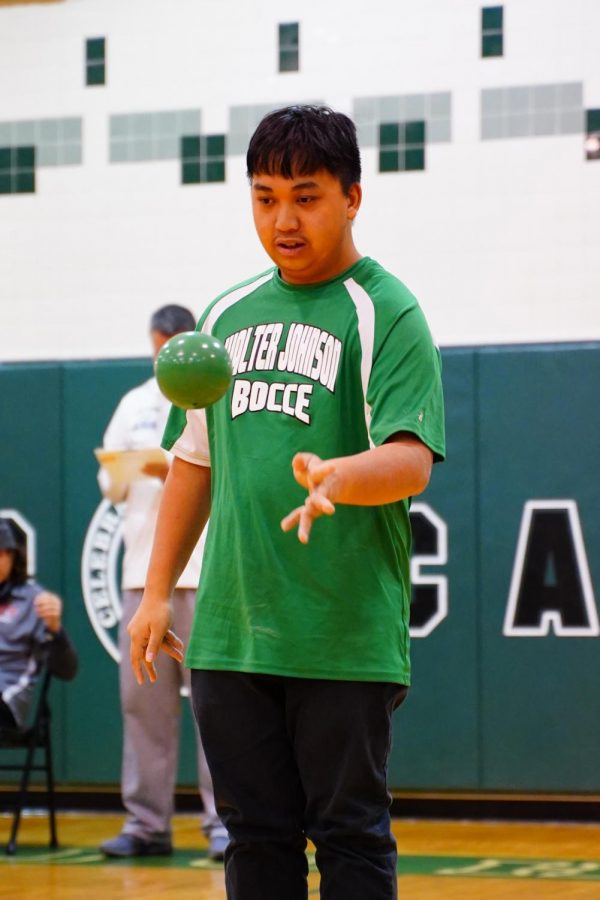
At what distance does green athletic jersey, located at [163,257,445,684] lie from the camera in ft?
7.88

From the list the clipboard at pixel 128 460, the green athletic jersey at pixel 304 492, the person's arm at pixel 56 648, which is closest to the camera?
the green athletic jersey at pixel 304 492

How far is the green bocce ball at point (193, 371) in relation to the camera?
2.29 metres

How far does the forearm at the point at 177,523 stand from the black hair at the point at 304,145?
57 centimetres

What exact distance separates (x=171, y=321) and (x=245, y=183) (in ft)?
5.87

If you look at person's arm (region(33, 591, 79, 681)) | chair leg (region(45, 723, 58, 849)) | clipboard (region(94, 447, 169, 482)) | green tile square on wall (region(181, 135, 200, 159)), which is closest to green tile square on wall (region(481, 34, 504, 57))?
green tile square on wall (region(181, 135, 200, 159))

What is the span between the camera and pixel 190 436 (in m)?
2.67

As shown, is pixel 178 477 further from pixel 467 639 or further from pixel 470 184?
pixel 470 184

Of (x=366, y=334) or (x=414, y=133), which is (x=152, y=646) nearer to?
(x=366, y=334)

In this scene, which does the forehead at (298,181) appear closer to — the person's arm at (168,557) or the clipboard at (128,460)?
the person's arm at (168,557)

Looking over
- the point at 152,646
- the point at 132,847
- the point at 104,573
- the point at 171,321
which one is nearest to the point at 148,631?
the point at 152,646

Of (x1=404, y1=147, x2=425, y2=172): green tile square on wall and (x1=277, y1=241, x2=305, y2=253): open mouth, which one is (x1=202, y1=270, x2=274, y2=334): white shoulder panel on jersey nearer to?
(x1=277, y1=241, x2=305, y2=253): open mouth

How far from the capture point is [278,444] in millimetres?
2457

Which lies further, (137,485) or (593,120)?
(593,120)

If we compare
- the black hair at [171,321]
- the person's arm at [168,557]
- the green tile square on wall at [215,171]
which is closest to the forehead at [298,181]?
the person's arm at [168,557]
